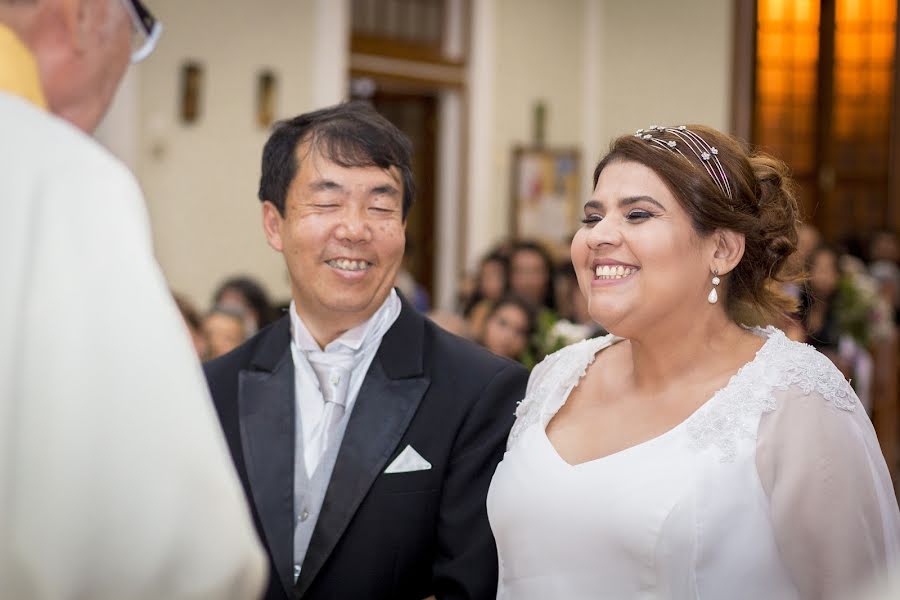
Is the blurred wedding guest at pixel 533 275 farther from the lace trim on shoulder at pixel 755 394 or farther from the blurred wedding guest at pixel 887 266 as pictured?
the lace trim on shoulder at pixel 755 394

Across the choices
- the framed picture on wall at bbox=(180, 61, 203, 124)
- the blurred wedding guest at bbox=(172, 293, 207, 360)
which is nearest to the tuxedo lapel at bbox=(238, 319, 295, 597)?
the blurred wedding guest at bbox=(172, 293, 207, 360)

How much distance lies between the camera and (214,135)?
28.3 ft

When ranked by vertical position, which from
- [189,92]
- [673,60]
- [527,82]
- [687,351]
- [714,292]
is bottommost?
[687,351]

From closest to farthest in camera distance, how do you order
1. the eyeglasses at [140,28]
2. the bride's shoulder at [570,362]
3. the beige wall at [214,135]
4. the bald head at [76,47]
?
the bald head at [76,47] → the eyeglasses at [140,28] → the bride's shoulder at [570,362] → the beige wall at [214,135]

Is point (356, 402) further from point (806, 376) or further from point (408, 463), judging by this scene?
point (806, 376)

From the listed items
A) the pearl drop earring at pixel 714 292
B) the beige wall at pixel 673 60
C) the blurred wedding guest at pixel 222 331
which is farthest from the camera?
the beige wall at pixel 673 60

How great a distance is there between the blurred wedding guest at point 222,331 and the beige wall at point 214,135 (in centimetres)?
293

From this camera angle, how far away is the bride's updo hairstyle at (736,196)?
2365 mm

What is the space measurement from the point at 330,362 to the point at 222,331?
2899 millimetres

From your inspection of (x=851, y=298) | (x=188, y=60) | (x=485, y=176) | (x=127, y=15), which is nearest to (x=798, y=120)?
(x=485, y=176)

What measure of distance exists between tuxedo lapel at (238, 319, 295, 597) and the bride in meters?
0.45

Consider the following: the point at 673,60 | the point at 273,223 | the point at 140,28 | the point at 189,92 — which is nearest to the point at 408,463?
the point at 273,223

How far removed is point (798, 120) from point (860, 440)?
39.7 ft

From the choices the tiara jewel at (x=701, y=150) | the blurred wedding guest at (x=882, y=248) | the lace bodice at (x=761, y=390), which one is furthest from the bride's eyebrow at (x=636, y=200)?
the blurred wedding guest at (x=882, y=248)
